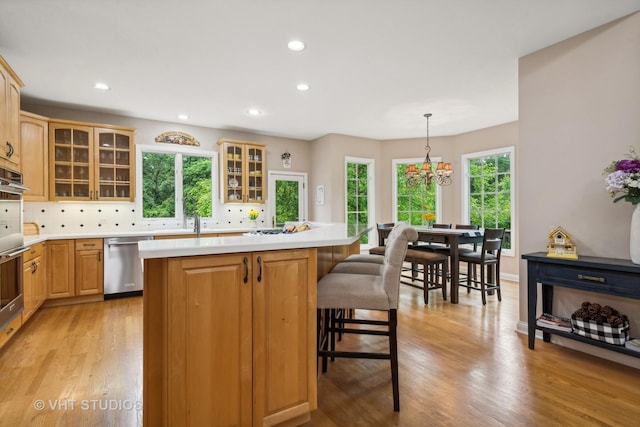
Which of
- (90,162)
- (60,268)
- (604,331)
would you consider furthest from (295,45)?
(60,268)

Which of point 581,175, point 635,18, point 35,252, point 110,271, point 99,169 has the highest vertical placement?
point 635,18

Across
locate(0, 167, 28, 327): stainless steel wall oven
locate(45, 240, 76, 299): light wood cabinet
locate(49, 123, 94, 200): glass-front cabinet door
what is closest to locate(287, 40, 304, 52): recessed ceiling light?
locate(0, 167, 28, 327): stainless steel wall oven

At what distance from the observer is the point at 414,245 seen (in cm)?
475

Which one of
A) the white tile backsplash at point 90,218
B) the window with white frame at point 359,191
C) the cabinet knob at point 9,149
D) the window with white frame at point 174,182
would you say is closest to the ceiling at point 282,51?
the window with white frame at point 174,182

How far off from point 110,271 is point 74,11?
302 centimetres

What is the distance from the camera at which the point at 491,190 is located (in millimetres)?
5445

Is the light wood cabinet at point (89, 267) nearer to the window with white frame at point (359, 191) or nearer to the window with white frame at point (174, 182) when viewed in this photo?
the window with white frame at point (174, 182)

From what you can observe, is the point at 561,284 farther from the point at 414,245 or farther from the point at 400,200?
the point at 400,200

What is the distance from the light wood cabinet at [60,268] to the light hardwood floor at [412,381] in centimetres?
72

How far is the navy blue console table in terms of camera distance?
7.07 feet

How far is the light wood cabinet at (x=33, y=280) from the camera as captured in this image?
10.1 feet

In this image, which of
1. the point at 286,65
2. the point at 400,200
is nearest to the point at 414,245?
the point at 400,200

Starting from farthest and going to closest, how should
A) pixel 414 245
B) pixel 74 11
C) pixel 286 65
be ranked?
pixel 414 245 < pixel 286 65 < pixel 74 11

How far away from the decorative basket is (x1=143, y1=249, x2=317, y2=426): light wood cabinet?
2147 millimetres
